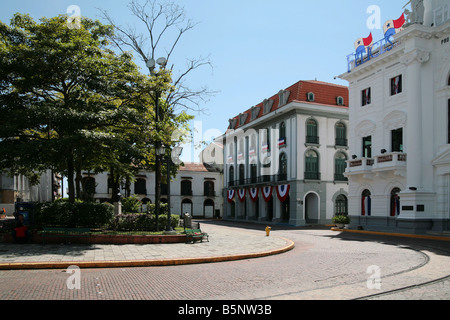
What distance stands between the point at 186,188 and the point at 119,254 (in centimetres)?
4801

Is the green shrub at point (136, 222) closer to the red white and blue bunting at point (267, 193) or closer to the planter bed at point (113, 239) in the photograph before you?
the planter bed at point (113, 239)

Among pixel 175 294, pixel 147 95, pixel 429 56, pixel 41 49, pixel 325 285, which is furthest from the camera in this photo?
pixel 429 56

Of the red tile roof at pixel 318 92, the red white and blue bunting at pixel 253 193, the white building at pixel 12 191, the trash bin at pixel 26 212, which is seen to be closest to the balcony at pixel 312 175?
the red tile roof at pixel 318 92

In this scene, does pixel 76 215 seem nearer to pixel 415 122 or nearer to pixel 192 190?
pixel 415 122

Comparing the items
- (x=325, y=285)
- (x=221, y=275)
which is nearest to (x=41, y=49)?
(x=221, y=275)

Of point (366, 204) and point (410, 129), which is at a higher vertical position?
point (410, 129)

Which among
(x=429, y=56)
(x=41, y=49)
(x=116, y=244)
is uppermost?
(x=429, y=56)

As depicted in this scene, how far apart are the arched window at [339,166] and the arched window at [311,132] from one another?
299cm

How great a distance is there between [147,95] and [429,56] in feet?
56.2

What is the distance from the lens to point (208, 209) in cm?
6162

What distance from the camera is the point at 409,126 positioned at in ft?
79.0

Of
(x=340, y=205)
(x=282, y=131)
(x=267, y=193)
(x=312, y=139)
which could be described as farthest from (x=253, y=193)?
(x=312, y=139)
